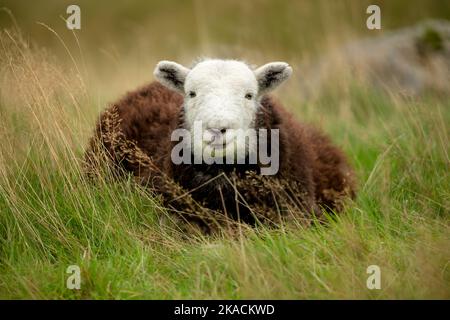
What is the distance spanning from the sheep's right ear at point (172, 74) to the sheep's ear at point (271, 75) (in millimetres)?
703

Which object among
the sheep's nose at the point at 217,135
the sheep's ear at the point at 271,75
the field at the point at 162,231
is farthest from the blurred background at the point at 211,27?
the sheep's nose at the point at 217,135

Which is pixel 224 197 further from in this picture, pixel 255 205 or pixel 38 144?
pixel 38 144

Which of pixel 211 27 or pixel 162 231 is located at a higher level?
pixel 211 27

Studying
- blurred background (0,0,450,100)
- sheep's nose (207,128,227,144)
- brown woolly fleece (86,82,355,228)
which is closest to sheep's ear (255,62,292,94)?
brown woolly fleece (86,82,355,228)

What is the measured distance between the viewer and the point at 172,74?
6.14m

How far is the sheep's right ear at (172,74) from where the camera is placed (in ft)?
19.8

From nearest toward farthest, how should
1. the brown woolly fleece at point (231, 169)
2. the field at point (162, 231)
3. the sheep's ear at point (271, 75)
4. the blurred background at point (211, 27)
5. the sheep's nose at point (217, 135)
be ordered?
the field at point (162, 231) → the sheep's nose at point (217, 135) → the brown woolly fleece at point (231, 169) → the sheep's ear at point (271, 75) → the blurred background at point (211, 27)

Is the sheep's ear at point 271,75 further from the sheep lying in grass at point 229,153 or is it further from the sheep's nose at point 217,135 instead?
the sheep's nose at point 217,135

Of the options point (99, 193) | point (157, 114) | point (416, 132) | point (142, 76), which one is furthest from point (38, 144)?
point (142, 76)

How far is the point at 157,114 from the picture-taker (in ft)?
23.2

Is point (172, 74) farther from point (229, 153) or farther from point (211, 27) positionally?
point (211, 27)

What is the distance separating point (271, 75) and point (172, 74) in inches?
37.6

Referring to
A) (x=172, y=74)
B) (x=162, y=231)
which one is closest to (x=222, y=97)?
(x=172, y=74)

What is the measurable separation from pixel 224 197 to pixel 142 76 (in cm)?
680
